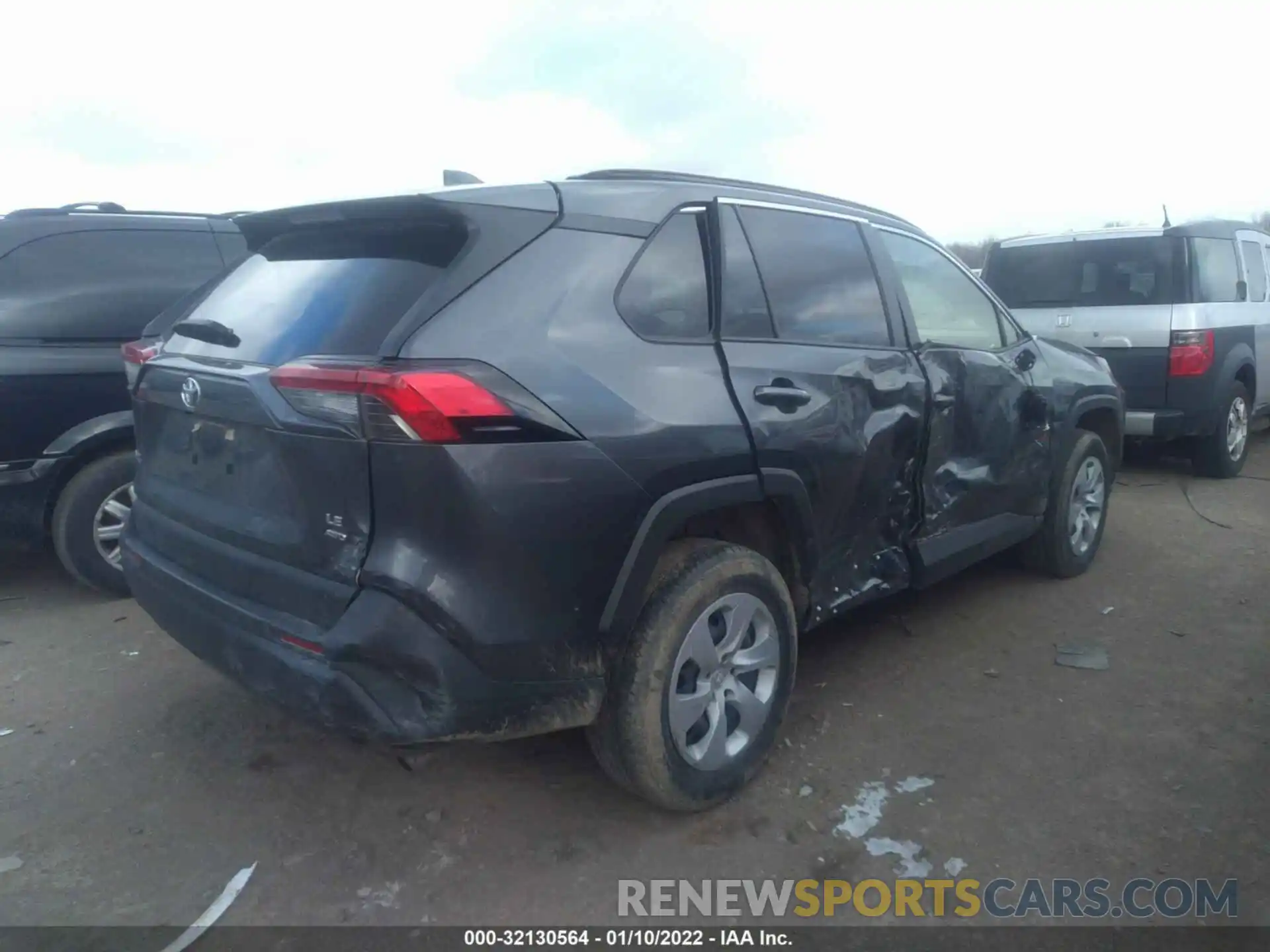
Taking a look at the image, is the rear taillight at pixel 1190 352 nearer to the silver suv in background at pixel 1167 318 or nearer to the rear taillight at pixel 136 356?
the silver suv in background at pixel 1167 318

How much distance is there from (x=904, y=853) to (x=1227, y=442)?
19.1ft

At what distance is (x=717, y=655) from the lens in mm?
3018

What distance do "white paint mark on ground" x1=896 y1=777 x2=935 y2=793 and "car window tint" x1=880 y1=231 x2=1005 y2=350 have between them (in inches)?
67.1

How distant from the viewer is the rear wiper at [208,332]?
2893 mm

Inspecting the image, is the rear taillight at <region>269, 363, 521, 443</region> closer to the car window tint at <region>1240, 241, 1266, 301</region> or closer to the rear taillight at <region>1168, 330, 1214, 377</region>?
the rear taillight at <region>1168, 330, 1214, 377</region>

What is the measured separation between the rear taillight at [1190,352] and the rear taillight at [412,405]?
6.05 m

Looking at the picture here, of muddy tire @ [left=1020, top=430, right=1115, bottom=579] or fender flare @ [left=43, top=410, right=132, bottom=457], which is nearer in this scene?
fender flare @ [left=43, top=410, right=132, bottom=457]

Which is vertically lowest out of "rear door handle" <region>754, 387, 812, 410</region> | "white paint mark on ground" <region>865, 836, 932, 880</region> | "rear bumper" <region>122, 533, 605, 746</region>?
"white paint mark on ground" <region>865, 836, 932, 880</region>

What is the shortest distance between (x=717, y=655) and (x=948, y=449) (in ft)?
5.18

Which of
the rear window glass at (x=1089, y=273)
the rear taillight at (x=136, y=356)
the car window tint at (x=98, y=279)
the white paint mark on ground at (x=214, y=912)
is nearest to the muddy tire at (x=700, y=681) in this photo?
the white paint mark on ground at (x=214, y=912)

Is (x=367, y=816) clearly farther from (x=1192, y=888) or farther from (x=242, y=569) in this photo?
(x=1192, y=888)

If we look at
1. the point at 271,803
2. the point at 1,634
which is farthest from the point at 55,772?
the point at 1,634

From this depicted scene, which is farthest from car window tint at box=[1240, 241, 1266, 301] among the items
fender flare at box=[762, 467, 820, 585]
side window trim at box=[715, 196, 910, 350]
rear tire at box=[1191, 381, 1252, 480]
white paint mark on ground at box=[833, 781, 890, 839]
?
white paint mark on ground at box=[833, 781, 890, 839]

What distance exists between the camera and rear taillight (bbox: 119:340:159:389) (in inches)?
129
